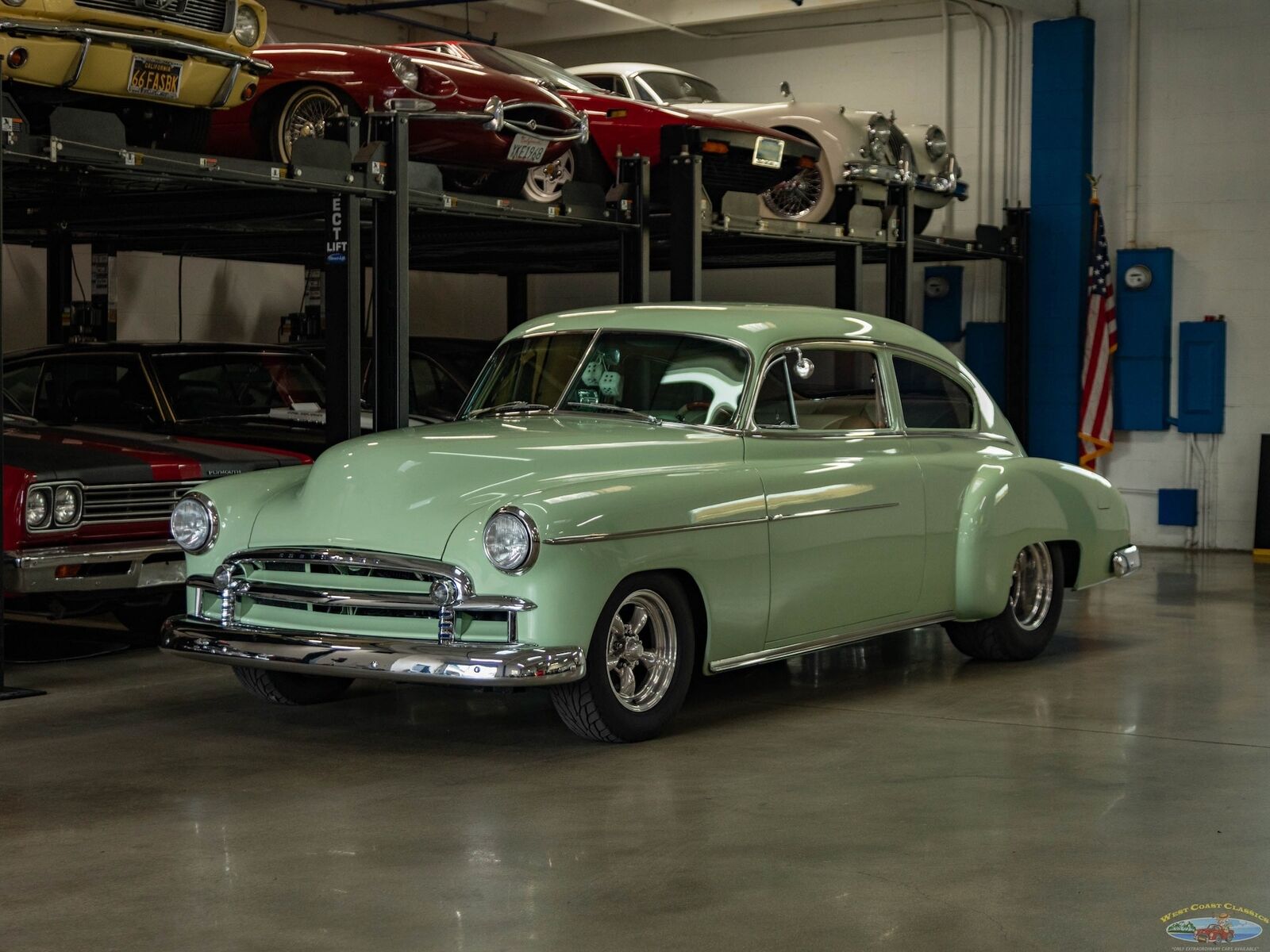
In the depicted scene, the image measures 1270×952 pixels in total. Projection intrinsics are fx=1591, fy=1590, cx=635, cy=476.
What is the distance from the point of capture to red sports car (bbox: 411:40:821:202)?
988cm

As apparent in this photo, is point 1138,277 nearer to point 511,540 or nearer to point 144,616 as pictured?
point 144,616

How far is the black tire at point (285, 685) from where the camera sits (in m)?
6.16

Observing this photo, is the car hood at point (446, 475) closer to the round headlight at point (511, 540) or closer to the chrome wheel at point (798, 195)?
the round headlight at point (511, 540)

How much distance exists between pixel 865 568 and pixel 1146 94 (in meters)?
9.57

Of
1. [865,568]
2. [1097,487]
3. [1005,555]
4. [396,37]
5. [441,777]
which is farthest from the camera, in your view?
[396,37]

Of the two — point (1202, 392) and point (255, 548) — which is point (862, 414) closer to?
point (255, 548)

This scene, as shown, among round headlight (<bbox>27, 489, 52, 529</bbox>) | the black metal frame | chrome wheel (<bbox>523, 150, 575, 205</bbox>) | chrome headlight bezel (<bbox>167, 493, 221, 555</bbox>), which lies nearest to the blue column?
the black metal frame

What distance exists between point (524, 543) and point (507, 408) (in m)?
1.58

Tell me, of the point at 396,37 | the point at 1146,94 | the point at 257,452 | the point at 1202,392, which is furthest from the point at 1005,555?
the point at 396,37

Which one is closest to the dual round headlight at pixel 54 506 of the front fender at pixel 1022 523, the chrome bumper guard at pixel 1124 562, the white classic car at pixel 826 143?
the front fender at pixel 1022 523

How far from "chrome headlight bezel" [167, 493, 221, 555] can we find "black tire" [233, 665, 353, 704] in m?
0.62

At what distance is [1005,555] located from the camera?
700 cm

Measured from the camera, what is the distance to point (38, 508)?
696 centimetres

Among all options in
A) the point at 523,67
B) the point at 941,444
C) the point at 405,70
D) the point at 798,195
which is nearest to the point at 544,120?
the point at 523,67
